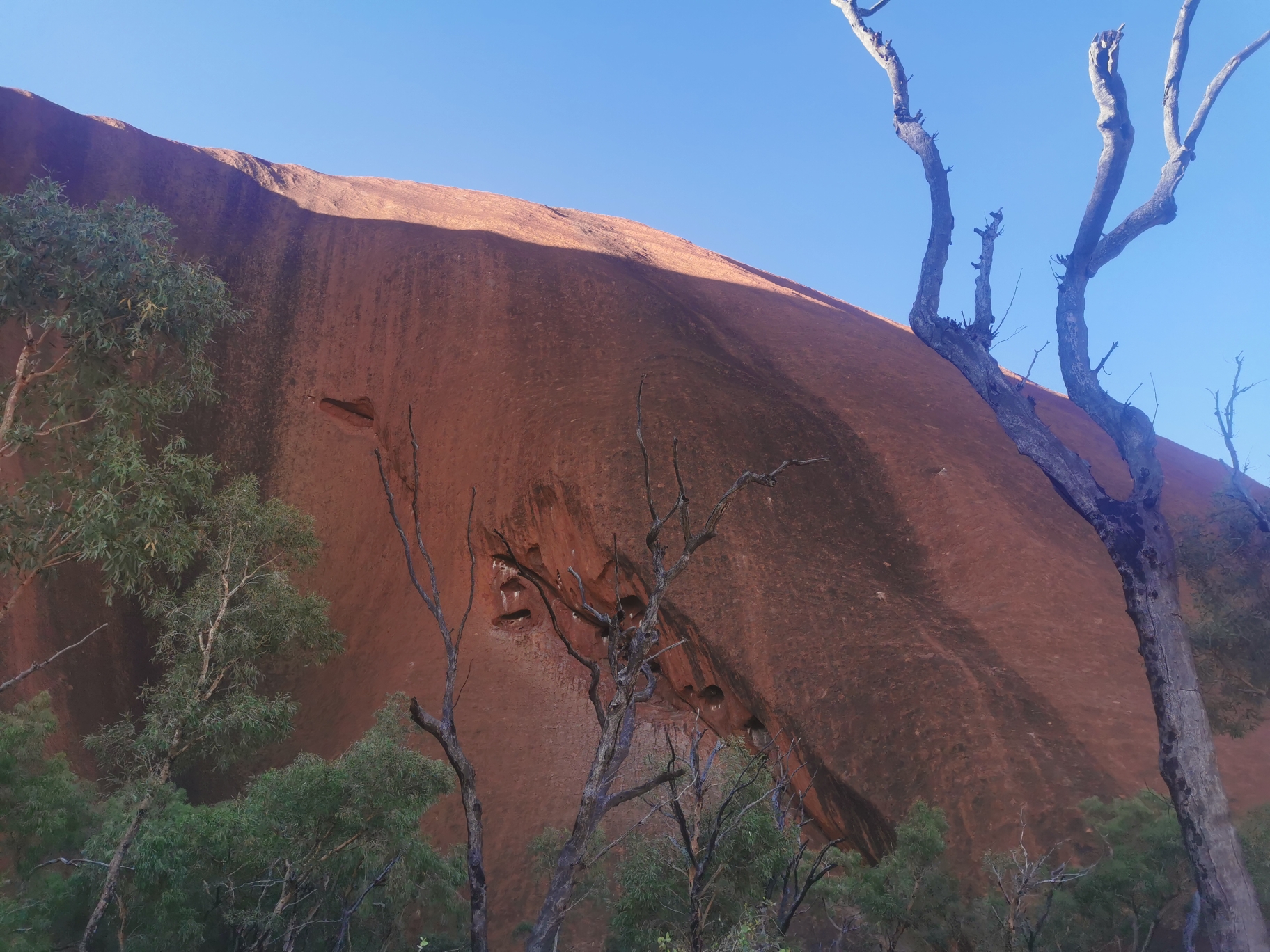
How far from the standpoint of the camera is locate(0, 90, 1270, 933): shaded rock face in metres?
17.4

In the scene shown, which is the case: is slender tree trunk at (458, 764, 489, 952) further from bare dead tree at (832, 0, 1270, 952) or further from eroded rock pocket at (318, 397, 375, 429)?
eroded rock pocket at (318, 397, 375, 429)

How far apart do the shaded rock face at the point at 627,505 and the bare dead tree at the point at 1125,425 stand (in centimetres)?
611

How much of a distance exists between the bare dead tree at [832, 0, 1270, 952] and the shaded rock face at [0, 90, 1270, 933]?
6.11 metres

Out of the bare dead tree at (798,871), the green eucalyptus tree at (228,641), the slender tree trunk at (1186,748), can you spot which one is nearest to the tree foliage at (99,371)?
the green eucalyptus tree at (228,641)

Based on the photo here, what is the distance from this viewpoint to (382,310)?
1187 inches

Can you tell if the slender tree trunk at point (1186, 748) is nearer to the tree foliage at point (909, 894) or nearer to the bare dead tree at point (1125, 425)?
the bare dead tree at point (1125, 425)

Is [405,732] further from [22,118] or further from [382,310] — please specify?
[22,118]

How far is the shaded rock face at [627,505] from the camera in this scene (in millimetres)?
17406

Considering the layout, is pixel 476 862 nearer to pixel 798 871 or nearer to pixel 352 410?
pixel 798 871

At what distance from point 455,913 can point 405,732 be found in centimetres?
323

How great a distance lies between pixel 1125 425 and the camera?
11.8m

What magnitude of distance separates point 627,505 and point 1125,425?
42.9ft

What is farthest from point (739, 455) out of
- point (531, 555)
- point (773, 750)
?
point (773, 750)

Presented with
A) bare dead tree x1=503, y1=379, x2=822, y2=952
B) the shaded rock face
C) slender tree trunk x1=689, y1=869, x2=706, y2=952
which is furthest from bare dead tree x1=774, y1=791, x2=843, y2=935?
the shaded rock face
